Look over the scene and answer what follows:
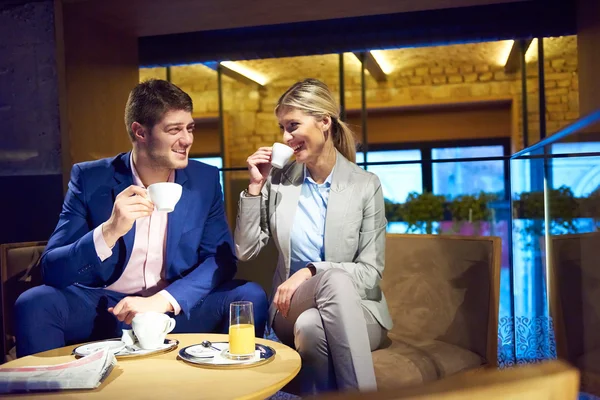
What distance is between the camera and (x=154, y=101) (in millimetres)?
2129

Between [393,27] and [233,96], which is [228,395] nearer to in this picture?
[393,27]

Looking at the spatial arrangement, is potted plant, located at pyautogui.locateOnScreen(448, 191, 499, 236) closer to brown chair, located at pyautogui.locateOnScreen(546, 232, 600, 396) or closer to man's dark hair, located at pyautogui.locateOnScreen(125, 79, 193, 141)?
brown chair, located at pyautogui.locateOnScreen(546, 232, 600, 396)

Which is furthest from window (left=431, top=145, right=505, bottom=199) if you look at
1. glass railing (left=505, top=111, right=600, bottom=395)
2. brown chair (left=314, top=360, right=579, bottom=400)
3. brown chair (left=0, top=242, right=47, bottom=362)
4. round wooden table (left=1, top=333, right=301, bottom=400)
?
brown chair (left=314, top=360, right=579, bottom=400)

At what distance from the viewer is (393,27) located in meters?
3.47

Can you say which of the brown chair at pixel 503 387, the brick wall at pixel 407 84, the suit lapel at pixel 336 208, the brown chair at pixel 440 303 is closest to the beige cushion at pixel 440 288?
the brown chair at pixel 440 303

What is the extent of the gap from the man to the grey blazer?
15cm

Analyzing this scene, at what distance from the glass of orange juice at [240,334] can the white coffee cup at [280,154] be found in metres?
0.66

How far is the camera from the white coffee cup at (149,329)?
148 centimetres

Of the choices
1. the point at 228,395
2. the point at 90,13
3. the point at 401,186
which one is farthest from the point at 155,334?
the point at 401,186

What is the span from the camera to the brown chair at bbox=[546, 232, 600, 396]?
142 cm

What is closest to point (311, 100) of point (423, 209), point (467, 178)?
point (423, 209)

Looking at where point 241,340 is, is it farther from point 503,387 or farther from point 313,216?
point 503,387

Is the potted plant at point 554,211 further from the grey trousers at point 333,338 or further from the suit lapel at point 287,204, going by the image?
the suit lapel at point 287,204

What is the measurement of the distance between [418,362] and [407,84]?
6.24 metres
